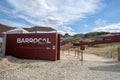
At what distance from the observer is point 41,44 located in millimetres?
20281

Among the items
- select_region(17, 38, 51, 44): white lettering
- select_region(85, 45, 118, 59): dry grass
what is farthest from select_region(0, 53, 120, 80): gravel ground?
select_region(85, 45, 118, 59): dry grass

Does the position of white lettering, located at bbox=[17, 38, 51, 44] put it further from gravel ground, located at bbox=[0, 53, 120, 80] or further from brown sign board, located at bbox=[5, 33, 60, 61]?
gravel ground, located at bbox=[0, 53, 120, 80]

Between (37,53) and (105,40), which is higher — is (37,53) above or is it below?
below

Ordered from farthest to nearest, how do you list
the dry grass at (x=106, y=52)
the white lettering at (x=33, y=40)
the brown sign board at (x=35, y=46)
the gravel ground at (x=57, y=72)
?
the dry grass at (x=106, y=52) < the white lettering at (x=33, y=40) < the brown sign board at (x=35, y=46) < the gravel ground at (x=57, y=72)

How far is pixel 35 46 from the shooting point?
20484 mm

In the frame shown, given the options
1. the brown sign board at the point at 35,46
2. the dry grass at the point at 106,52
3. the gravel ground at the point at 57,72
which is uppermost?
the brown sign board at the point at 35,46

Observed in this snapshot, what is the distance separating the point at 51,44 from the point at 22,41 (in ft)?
10.6

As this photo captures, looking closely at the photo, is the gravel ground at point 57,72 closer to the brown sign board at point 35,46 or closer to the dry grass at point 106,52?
the brown sign board at point 35,46

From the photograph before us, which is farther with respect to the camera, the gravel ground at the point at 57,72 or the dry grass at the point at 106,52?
the dry grass at the point at 106,52

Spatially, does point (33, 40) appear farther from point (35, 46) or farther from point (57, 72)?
point (57, 72)

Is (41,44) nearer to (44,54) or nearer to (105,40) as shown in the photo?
(44,54)

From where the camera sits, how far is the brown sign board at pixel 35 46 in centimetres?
1992

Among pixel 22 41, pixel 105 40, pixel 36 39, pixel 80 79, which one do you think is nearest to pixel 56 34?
pixel 36 39

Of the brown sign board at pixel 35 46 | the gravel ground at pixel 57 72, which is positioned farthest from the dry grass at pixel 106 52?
the gravel ground at pixel 57 72
